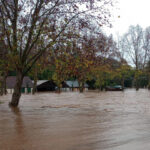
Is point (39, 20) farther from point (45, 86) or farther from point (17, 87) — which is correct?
point (45, 86)

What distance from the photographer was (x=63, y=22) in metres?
13.4

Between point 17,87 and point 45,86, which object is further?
point 45,86

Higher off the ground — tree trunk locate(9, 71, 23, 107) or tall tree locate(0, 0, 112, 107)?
tall tree locate(0, 0, 112, 107)

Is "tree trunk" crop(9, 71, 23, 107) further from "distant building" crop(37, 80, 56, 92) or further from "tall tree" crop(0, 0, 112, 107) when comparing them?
"distant building" crop(37, 80, 56, 92)

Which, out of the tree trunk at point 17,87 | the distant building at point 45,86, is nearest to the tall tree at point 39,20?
the tree trunk at point 17,87

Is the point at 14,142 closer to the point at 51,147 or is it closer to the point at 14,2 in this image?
the point at 51,147

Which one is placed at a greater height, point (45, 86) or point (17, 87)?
point (45, 86)

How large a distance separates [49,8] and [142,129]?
8.50 m

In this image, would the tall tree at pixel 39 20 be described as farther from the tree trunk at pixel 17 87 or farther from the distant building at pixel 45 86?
the distant building at pixel 45 86

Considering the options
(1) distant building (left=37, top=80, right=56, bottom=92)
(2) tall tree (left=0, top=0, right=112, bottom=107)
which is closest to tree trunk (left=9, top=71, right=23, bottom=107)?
(2) tall tree (left=0, top=0, right=112, bottom=107)

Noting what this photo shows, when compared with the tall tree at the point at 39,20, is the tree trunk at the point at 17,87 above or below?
below

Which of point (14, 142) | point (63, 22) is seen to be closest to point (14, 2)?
point (63, 22)

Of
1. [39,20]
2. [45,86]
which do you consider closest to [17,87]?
[39,20]

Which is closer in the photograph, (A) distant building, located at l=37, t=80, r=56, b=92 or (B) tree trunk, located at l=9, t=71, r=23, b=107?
(B) tree trunk, located at l=9, t=71, r=23, b=107
